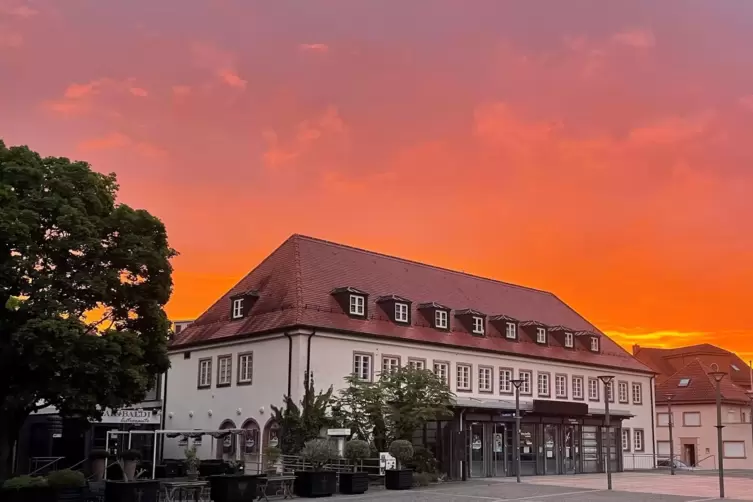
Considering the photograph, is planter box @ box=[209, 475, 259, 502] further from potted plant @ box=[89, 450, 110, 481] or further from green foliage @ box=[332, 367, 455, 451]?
green foliage @ box=[332, 367, 455, 451]

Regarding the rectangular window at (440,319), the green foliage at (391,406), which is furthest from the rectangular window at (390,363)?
the rectangular window at (440,319)

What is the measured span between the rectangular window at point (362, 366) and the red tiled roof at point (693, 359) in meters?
46.1

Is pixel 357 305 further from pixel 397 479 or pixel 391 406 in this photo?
pixel 397 479

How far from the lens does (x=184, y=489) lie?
77.0 ft

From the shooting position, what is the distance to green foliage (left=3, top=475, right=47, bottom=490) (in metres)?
20.7

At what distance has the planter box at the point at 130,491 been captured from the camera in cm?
2120

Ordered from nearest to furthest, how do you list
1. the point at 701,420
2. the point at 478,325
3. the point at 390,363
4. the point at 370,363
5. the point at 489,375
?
the point at 370,363
the point at 390,363
the point at 489,375
the point at 478,325
the point at 701,420

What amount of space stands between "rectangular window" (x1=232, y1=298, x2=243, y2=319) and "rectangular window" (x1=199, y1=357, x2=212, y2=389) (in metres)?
2.42

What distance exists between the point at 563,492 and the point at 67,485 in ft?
53.1

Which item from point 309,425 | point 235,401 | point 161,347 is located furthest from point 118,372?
point 235,401

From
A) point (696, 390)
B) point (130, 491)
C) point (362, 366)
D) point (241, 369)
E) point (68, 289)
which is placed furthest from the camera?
point (696, 390)

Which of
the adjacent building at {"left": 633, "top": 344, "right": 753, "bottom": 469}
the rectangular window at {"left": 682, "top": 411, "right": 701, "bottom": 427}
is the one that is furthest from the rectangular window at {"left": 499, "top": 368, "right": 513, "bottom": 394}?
the rectangular window at {"left": 682, "top": 411, "right": 701, "bottom": 427}

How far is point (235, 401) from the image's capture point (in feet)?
123

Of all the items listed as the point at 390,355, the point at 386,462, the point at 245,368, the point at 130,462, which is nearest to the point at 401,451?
the point at 386,462
